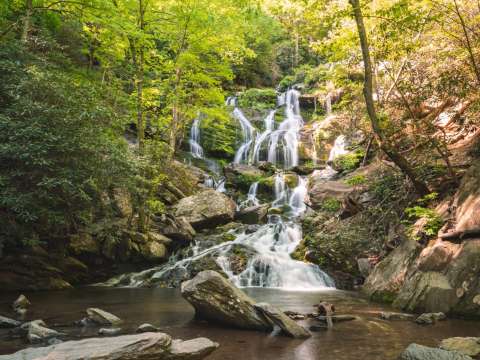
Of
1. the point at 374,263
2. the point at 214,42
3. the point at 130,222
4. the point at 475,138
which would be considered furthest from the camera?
the point at 214,42

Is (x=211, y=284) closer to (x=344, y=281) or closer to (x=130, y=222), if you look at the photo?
(x=344, y=281)

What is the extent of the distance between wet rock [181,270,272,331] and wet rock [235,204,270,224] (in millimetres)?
11421

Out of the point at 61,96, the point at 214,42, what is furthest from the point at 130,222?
the point at 214,42

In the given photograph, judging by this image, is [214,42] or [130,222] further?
[214,42]

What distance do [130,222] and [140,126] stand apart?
3.49 meters

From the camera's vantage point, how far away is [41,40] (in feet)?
42.3

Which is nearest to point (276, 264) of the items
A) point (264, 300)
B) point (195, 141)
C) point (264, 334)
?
point (264, 300)

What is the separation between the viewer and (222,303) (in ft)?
21.9

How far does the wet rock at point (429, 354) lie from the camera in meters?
4.57

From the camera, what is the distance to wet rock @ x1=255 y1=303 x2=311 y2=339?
6016 millimetres

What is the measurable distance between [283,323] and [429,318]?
2.76m

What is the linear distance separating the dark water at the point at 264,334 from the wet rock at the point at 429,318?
0.17 m

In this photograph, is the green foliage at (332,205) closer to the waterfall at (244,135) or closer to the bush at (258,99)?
the waterfall at (244,135)

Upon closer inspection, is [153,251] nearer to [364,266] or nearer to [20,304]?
[20,304]
